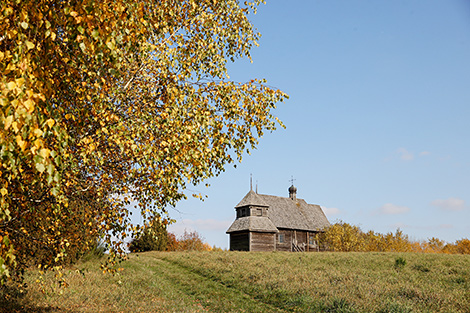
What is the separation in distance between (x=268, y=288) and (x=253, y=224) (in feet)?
87.0

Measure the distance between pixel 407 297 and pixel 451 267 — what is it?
27.9ft

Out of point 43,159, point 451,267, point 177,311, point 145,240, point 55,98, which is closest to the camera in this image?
point 43,159

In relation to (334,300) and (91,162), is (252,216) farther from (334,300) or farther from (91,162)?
(91,162)

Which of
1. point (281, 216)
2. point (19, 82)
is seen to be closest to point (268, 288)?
point (19, 82)

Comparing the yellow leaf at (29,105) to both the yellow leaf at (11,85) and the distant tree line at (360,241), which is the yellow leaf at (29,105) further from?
the distant tree line at (360,241)

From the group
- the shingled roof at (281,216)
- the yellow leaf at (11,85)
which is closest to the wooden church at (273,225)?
the shingled roof at (281,216)

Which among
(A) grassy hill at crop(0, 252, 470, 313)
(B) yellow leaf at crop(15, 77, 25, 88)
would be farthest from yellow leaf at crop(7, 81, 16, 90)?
(A) grassy hill at crop(0, 252, 470, 313)

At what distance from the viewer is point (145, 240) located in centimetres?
4256

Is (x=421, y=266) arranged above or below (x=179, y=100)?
below

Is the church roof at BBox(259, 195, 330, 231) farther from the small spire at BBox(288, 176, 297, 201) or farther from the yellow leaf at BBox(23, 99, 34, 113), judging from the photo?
the yellow leaf at BBox(23, 99, 34, 113)

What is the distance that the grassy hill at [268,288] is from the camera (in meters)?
13.7

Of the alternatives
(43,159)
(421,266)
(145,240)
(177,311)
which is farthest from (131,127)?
(145,240)

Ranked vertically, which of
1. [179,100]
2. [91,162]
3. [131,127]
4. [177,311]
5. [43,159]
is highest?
[179,100]

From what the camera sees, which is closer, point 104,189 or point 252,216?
point 104,189
